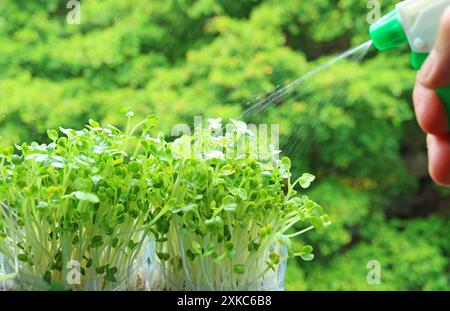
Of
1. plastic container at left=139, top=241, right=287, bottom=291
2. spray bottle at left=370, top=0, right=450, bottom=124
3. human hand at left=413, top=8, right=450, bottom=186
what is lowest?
plastic container at left=139, top=241, right=287, bottom=291

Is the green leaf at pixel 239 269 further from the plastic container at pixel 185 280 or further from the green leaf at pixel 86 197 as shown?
the green leaf at pixel 86 197

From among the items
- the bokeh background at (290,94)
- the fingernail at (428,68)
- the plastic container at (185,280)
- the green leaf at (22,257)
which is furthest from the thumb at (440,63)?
the bokeh background at (290,94)

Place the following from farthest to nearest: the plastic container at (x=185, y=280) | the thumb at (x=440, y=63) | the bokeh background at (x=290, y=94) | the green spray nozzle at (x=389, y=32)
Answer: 1. the bokeh background at (x=290, y=94)
2. the plastic container at (x=185, y=280)
3. the green spray nozzle at (x=389, y=32)
4. the thumb at (x=440, y=63)

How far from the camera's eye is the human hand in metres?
0.62

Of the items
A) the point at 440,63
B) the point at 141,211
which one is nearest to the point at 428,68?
the point at 440,63

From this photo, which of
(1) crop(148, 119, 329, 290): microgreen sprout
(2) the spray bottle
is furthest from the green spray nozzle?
(1) crop(148, 119, 329, 290): microgreen sprout

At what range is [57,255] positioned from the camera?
2.62ft

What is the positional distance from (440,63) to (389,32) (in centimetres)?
11

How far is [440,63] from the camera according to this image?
2.06ft

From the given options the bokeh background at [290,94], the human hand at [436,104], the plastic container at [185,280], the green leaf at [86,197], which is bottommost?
the plastic container at [185,280]

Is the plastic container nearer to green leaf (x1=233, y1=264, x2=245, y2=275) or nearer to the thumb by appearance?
green leaf (x1=233, y1=264, x2=245, y2=275)

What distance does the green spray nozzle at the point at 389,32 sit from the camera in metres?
0.71

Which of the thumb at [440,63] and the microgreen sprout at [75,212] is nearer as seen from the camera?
the thumb at [440,63]
